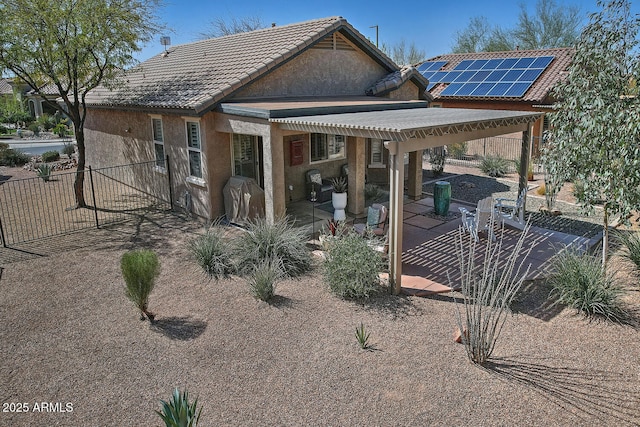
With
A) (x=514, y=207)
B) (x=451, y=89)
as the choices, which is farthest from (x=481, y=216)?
(x=451, y=89)

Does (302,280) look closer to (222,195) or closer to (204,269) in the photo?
(204,269)

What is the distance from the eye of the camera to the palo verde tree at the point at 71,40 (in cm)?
1173

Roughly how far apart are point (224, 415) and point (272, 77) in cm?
982

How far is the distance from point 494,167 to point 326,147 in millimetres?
8121

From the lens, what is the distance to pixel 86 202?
1521cm

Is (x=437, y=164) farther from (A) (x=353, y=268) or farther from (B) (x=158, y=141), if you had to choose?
(A) (x=353, y=268)

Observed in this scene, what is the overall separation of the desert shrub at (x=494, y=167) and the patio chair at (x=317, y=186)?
816 centimetres

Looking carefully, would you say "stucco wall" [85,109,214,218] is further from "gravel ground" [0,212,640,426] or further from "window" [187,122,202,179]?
"gravel ground" [0,212,640,426]

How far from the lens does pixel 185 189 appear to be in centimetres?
1338

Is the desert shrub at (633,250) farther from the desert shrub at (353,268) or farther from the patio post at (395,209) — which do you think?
the desert shrub at (353,268)

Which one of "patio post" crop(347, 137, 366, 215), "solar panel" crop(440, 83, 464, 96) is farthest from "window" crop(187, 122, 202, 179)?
"solar panel" crop(440, 83, 464, 96)

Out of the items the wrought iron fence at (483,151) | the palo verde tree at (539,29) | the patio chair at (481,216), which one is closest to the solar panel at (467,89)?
the wrought iron fence at (483,151)

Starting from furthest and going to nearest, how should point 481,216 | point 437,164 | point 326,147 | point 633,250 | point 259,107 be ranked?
point 437,164, point 326,147, point 259,107, point 481,216, point 633,250

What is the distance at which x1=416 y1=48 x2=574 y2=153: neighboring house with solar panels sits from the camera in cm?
2250
